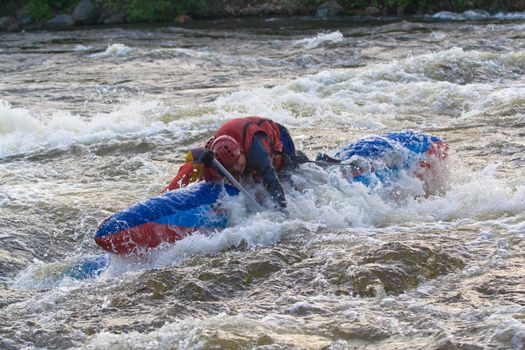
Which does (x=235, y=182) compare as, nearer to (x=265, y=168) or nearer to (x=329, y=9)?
(x=265, y=168)

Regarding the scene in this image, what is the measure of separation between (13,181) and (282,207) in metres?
3.36

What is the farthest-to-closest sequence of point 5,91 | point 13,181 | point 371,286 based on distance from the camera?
1. point 5,91
2. point 13,181
3. point 371,286

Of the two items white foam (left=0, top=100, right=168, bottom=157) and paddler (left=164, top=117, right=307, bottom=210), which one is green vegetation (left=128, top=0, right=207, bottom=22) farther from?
paddler (left=164, top=117, right=307, bottom=210)

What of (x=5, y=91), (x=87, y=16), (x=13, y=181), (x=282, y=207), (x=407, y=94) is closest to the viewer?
(x=282, y=207)

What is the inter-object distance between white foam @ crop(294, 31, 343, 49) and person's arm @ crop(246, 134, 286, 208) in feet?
36.4

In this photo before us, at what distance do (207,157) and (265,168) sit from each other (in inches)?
20.0

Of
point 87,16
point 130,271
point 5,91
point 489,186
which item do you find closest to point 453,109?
point 489,186

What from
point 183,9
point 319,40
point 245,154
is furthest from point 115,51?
point 245,154

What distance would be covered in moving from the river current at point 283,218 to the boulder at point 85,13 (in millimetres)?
10725

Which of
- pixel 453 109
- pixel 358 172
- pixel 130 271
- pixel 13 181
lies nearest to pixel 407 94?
pixel 453 109

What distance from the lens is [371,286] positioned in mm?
5234

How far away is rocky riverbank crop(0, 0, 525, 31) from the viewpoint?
23.2 m

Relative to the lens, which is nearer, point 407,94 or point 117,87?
point 407,94

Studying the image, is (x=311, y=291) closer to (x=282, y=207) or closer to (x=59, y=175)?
(x=282, y=207)
